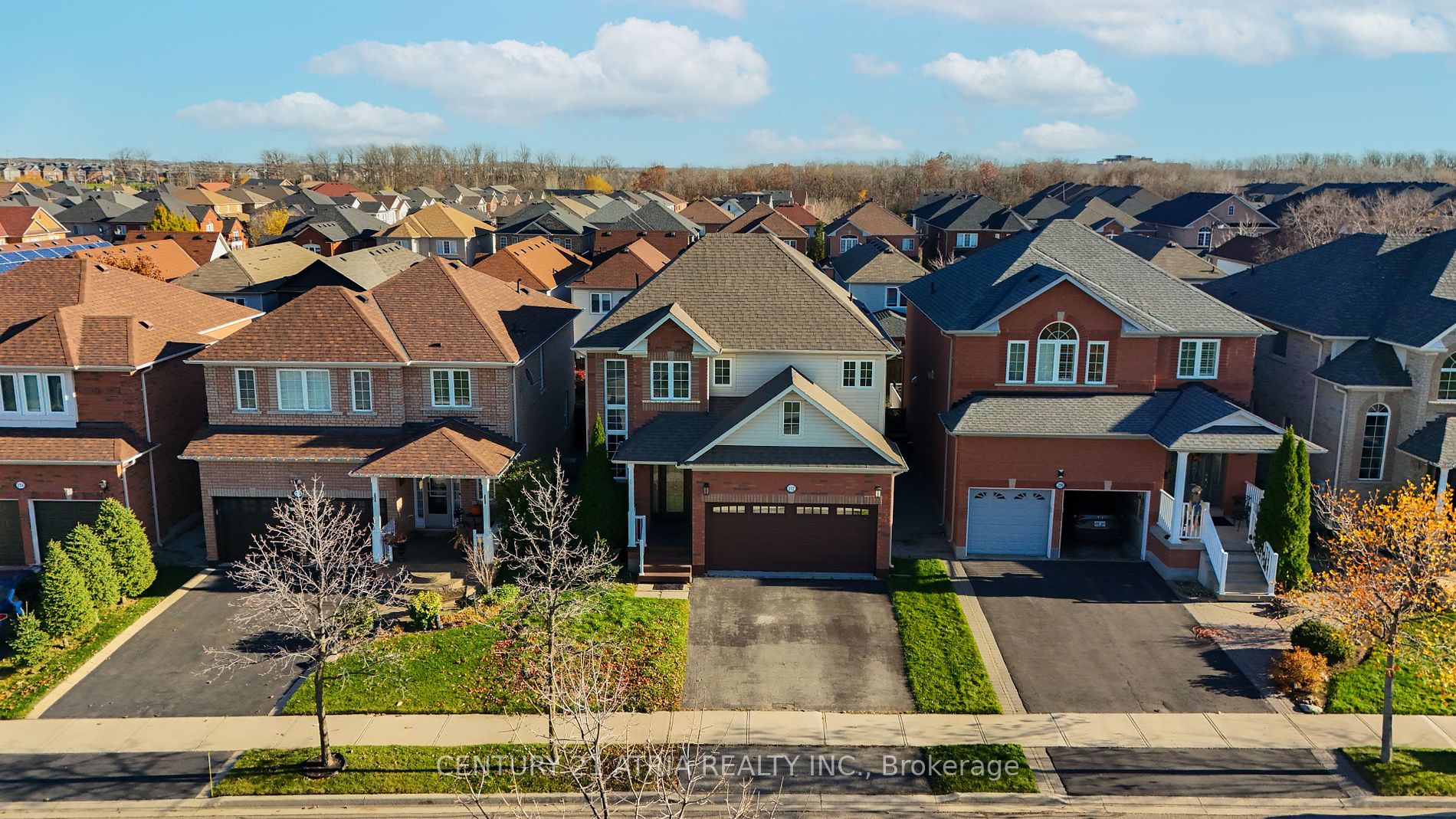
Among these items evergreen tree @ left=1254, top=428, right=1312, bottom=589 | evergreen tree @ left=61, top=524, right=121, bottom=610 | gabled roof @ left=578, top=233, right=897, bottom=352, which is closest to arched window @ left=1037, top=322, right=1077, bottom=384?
gabled roof @ left=578, top=233, right=897, bottom=352

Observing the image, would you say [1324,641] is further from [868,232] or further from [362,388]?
[868,232]

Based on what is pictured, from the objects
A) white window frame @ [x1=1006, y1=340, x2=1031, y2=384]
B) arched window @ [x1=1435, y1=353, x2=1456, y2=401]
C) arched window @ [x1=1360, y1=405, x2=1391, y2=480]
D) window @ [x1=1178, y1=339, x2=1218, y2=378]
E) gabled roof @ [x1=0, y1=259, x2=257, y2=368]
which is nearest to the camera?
arched window @ [x1=1435, y1=353, x2=1456, y2=401]

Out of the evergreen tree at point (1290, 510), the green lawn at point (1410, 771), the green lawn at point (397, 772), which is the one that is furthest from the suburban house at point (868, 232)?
the green lawn at point (397, 772)

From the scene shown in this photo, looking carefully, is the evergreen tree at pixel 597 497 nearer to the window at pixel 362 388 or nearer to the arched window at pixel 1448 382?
the window at pixel 362 388

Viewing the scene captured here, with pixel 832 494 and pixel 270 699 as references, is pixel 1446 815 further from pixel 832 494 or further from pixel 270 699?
pixel 270 699

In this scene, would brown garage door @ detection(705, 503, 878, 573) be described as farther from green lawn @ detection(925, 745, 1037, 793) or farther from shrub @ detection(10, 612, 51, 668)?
shrub @ detection(10, 612, 51, 668)

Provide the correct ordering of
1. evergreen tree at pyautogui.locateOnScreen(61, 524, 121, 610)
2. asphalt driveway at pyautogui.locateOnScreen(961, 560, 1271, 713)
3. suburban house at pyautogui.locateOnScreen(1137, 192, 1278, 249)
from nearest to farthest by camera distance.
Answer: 1. asphalt driveway at pyautogui.locateOnScreen(961, 560, 1271, 713)
2. evergreen tree at pyautogui.locateOnScreen(61, 524, 121, 610)
3. suburban house at pyautogui.locateOnScreen(1137, 192, 1278, 249)

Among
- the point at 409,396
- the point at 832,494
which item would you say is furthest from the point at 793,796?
the point at 409,396
